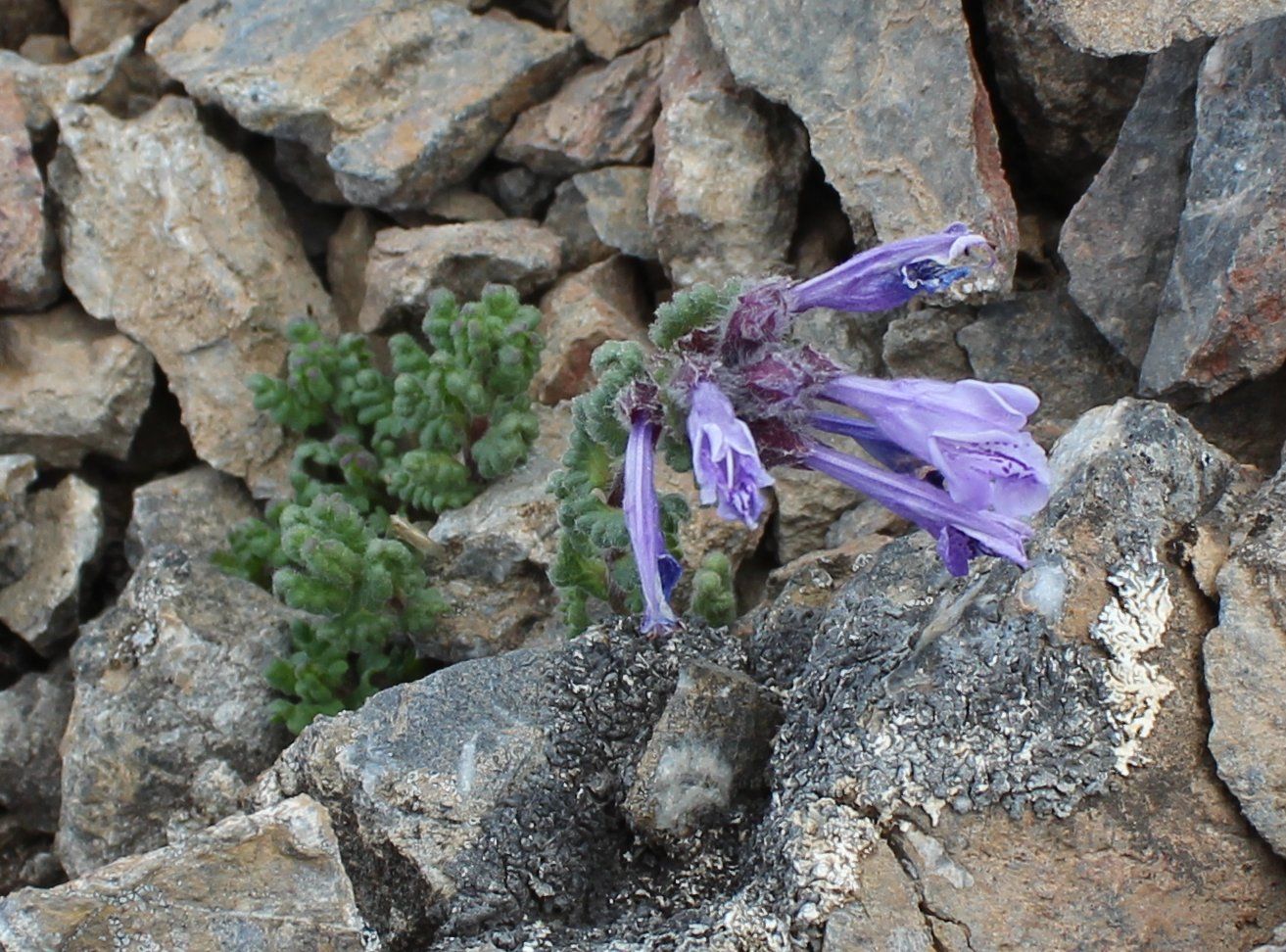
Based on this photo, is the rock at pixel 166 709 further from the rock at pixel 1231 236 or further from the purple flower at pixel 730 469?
the rock at pixel 1231 236

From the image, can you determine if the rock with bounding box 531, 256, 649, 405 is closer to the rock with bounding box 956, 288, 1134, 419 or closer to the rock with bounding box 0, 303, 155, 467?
the rock with bounding box 956, 288, 1134, 419

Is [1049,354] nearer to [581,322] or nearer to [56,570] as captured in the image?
[581,322]

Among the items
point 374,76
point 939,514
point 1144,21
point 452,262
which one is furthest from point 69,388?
point 1144,21

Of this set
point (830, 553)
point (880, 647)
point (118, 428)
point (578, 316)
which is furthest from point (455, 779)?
point (118, 428)

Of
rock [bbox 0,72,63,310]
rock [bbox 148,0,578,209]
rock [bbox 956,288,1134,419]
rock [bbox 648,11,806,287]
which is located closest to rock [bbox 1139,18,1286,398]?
rock [bbox 956,288,1134,419]

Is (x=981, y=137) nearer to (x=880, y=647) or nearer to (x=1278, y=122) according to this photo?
(x=1278, y=122)

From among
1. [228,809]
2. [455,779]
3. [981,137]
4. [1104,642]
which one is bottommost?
[228,809]
